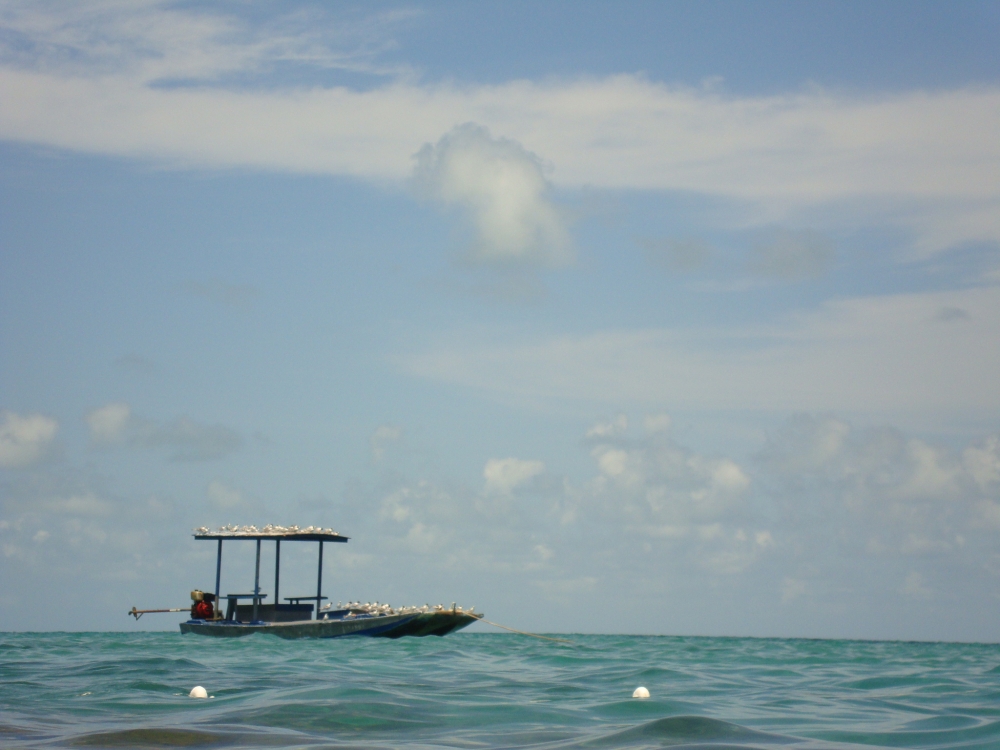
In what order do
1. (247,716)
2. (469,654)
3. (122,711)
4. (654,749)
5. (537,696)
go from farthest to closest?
(469,654)
(537,696)
(122,711)
(247,716)
(654,749)

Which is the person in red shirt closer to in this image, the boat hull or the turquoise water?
the boat hull

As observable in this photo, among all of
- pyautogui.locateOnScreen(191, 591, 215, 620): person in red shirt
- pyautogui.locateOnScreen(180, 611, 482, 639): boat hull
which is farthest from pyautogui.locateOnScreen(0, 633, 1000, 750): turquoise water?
pyautogui.locateOnScreen(191, 591, 215, 620): person in red shirt

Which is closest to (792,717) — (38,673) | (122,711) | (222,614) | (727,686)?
(727,686)

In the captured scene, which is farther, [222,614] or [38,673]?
[222,614]

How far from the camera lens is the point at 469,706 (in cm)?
1661

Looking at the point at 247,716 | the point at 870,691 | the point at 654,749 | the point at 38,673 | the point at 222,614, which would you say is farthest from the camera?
the point at 222,614

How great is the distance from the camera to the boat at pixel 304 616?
39188mm

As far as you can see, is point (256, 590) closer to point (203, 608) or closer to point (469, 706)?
point (203, 608)

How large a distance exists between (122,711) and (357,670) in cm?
1008

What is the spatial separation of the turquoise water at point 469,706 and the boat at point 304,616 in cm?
1003

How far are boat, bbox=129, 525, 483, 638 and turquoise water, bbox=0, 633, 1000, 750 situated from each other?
10025 millimetres

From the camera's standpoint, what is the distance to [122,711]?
15.7 metres

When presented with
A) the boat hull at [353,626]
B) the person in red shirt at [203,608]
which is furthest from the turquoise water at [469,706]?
the person in red shirt at [203,608]

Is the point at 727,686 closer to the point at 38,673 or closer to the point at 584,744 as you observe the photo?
the point at 584,744
